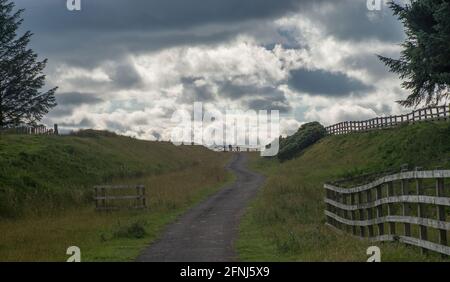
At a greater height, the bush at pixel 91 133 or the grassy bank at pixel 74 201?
the bush at pixel 91 133

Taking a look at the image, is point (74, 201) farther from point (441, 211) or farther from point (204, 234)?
point (441, 211)

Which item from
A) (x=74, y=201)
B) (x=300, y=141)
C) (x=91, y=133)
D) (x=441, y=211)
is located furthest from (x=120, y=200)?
(x=300, y=141)

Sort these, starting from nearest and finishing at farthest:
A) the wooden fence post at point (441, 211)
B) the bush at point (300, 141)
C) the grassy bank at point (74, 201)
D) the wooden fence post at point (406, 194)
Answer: the wooden fence post at point (441, 211), the wooden fence post at point (406, 194), the grassy bank at point (74, 201), the bush at point (300, 141)

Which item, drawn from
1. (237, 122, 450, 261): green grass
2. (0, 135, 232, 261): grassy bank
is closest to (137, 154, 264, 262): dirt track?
(237, 122, 450, 261): green grass

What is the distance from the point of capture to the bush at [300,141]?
7662cm

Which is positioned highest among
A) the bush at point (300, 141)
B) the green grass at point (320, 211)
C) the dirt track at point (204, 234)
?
the bush at point (300, 141)

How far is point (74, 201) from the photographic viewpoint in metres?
31.5

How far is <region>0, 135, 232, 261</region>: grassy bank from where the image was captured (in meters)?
17.5

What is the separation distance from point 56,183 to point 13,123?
907 inches

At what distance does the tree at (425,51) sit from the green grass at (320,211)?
3.97 m

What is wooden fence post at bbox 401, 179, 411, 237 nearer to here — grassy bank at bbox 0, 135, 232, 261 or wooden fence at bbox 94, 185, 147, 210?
grassy bank at bbox 0, 135, 232, 261

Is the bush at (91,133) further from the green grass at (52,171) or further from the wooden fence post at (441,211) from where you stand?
the wooden fence post at (441,211)

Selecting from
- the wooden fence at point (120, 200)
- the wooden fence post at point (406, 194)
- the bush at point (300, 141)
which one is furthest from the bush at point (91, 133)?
the wooden fence post at point (406, 194)

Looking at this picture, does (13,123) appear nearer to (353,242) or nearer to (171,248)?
(171,248)
